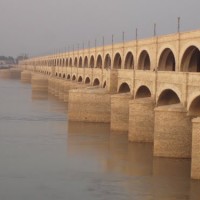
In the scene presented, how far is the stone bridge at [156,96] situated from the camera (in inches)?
888

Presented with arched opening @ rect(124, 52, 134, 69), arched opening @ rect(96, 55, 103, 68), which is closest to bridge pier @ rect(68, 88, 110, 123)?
arched opening @ rect(124, 52, 134, 69)

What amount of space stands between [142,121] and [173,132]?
4534 mm

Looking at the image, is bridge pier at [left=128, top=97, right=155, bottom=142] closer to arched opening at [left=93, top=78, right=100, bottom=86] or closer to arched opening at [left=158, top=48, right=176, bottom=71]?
arched opening at [left=158, top=48, right=176, bottom=71]

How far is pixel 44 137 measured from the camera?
95.7 feet

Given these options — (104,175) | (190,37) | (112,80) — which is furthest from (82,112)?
(104,175)

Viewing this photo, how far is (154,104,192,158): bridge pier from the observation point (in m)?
22.5

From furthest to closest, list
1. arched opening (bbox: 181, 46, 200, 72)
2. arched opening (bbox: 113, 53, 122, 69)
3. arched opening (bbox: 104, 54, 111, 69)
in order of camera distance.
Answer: arched opening (bbox: 104, 54, 111, 69) → arched opening (bbox: 113, 53, 122, 69) → arched opening (bbox: 181, 46, 200, 72)

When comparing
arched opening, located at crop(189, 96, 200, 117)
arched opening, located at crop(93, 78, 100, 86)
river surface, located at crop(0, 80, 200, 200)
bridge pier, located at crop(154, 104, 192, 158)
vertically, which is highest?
arched opening, located at crop(93, 78, 100, 86)

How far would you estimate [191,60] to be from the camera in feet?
94.8

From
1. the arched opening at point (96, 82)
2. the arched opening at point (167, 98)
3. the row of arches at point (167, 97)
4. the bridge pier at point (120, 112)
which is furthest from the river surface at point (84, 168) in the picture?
Result: the arched opening at point (96, 82)

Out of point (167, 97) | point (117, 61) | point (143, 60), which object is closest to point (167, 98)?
point (167, 97)

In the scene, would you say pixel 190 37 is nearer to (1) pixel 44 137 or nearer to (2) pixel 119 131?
(2) pixel 119 131

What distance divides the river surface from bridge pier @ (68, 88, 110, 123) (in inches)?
81.7

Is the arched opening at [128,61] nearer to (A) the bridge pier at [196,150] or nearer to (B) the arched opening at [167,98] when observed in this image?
(B) the arched opening at [167,98]
